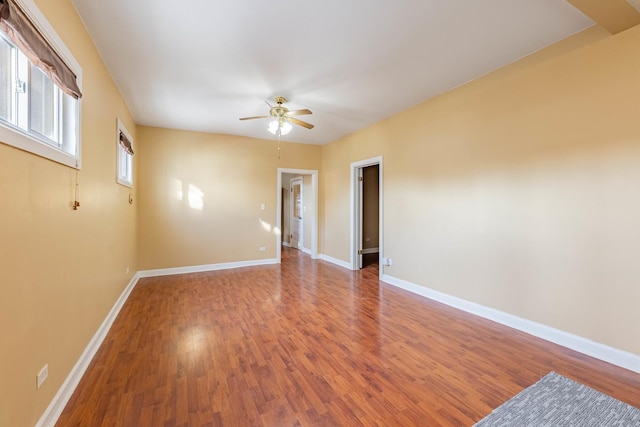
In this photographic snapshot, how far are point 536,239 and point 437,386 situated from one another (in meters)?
1.79

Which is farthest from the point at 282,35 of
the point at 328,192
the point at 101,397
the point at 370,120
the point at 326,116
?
the point at 328,192

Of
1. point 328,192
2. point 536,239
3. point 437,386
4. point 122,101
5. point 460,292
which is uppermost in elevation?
point 122,101

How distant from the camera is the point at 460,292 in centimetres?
338

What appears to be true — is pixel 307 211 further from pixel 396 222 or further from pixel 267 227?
pixel 396 222

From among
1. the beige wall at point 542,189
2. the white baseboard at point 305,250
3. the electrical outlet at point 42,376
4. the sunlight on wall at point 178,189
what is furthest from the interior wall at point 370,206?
the electrical outlet at point 42,376

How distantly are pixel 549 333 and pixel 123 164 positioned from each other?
17.9 feet

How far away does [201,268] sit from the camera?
17.4 feet

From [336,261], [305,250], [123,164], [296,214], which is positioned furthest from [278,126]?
[296,214]

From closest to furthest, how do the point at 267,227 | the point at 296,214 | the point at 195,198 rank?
the point at 195,198
the point at 267,227
the point at 296,214

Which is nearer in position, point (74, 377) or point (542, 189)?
point (74, 377)

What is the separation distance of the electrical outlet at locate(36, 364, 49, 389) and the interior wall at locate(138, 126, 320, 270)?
3.70 m

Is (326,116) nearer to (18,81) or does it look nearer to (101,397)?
(18,81)

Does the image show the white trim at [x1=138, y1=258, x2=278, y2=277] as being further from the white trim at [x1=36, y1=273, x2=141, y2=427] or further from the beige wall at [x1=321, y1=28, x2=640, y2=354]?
the beige wall at [x1=321, y1=28, x2=640, y2=354]

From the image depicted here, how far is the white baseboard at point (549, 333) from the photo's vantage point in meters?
2.15
